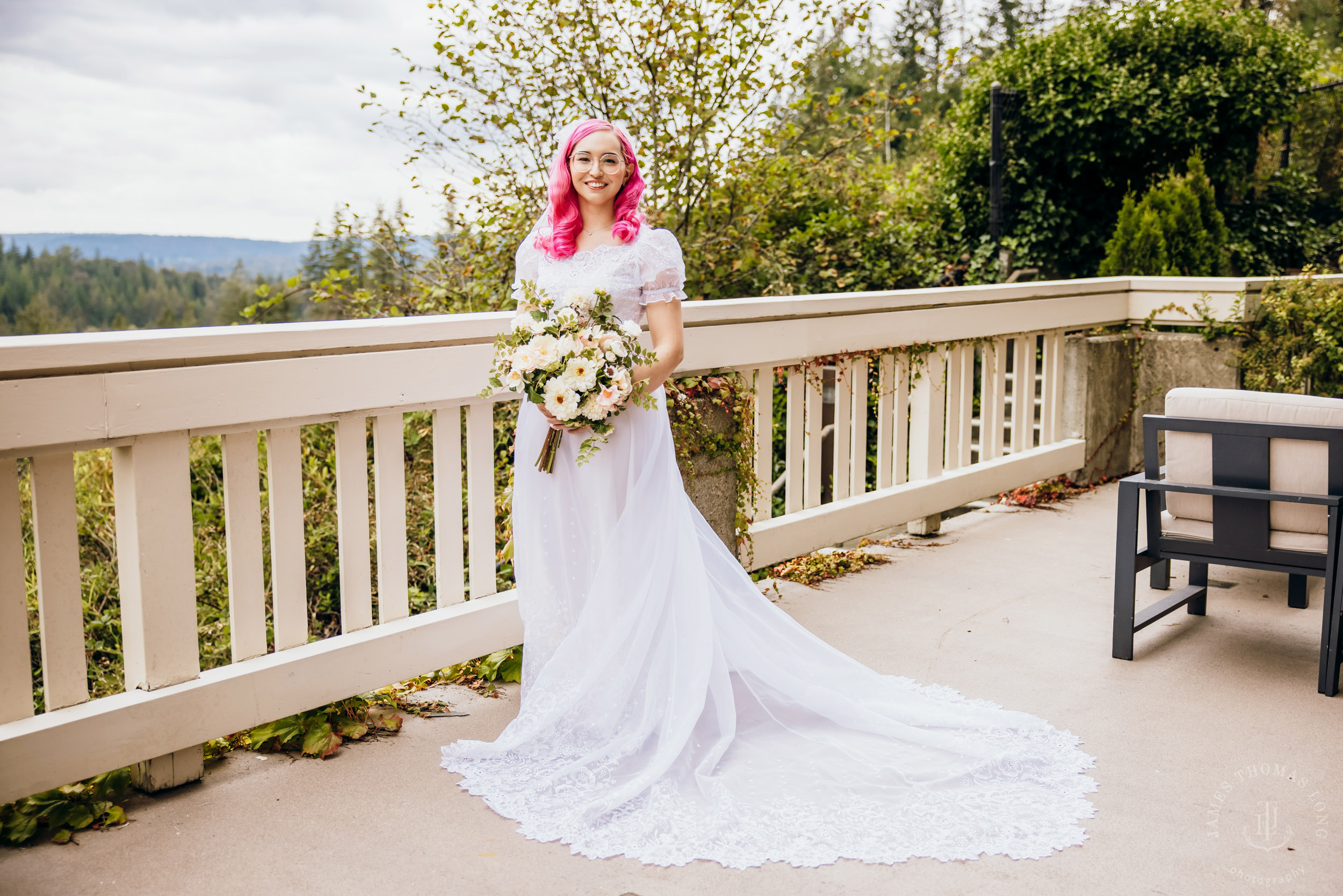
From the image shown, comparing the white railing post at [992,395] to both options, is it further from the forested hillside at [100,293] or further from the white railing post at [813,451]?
the forested hillside at [100,293]

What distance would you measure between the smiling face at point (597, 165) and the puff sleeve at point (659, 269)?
7.1 inches

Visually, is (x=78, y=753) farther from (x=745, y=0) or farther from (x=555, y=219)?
(x=745, y=0)

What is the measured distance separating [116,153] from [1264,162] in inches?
641

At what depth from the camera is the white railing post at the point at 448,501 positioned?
11.1 ft

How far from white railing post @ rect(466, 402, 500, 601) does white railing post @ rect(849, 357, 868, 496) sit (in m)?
2.14

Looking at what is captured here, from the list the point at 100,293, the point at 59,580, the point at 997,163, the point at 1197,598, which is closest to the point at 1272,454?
the point at 1197,598

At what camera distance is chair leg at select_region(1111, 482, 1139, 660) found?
3791 millimetres

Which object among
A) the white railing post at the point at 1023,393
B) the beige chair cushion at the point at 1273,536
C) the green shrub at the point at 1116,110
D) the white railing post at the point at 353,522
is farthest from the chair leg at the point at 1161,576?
the green shrub at the point at 1116,110

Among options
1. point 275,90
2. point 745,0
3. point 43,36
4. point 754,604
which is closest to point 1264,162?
point 745,0

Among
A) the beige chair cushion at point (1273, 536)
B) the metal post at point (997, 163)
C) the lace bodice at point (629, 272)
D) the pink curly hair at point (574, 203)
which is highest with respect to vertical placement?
the metal post at point (997, 163)

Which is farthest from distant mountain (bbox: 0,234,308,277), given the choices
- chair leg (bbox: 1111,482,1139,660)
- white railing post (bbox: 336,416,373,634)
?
chair leg (bbox: 1111,482,1139,660)

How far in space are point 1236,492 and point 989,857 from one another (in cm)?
176

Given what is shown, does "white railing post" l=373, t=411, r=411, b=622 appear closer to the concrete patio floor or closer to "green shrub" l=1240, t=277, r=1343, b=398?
the concrete patio floor

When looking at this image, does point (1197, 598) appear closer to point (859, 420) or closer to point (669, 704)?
point (859, 420)
